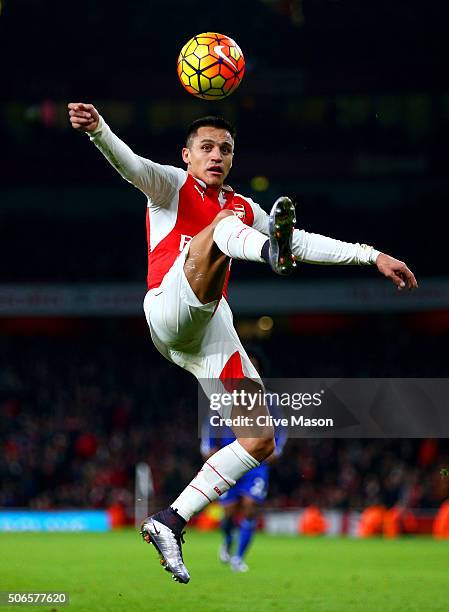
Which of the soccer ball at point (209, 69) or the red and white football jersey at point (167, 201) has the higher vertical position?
the soccer ball at point (209, 69)

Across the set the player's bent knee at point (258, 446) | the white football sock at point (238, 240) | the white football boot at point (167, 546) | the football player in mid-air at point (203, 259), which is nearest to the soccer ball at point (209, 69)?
the football player in mid-air at point (203, 259)

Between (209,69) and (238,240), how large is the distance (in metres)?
2.00

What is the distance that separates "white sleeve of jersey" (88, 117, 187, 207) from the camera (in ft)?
19.3

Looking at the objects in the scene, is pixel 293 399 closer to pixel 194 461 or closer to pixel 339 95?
pixel 194 461

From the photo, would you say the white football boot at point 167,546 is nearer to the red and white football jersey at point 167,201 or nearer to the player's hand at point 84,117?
the red and white football jersey at point 167,201

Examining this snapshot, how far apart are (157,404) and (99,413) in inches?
57.5

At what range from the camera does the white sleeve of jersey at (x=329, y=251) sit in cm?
544

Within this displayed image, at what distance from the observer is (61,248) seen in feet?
89.8

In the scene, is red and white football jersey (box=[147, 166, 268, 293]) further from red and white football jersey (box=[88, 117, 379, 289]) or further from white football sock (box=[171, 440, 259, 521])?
white football sock (box=[171, 440, 259, 521])

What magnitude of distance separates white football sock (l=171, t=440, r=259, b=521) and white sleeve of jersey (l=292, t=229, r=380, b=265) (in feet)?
4.09

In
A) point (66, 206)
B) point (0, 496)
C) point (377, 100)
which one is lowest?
point (0, 496)

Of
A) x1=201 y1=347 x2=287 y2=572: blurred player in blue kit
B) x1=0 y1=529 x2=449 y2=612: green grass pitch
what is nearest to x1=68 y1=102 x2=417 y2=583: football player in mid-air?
x1=0 y1=529 x2=449 y2=612: green grass pitch

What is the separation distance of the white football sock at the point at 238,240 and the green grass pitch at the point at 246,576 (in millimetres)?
2647

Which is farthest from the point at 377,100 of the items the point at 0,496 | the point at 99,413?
the point at 0,496
